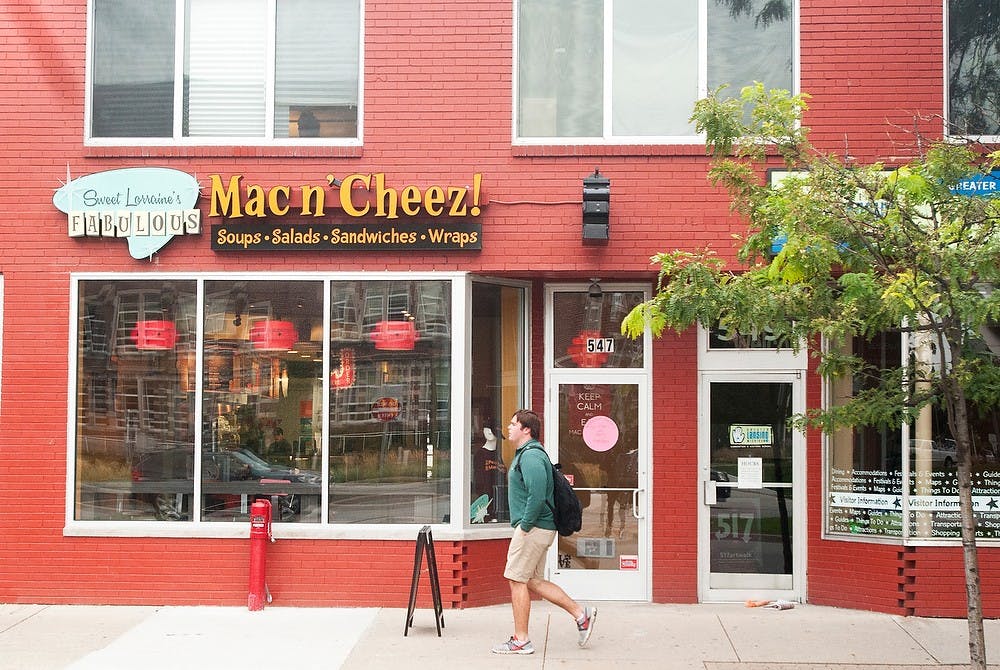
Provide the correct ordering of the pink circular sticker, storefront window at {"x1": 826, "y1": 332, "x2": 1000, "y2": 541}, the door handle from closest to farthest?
storefront window at {"x1": 826, "y1": 332, "x2": 1000, "y2": 541} < the door handle < the pink circular sticker

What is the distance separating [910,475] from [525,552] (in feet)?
11.3

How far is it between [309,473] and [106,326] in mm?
2180

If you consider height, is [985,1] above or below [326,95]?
above

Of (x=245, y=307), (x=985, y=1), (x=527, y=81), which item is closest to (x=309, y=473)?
(x=245, y=307)

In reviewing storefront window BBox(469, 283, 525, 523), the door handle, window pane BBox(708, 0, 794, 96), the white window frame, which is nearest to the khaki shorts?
the white window frame

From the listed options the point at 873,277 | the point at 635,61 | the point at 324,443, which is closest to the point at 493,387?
the point at 324,443

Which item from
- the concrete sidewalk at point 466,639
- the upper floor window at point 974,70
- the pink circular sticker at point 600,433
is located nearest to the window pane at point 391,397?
the concrete sidewalk at point 466,639

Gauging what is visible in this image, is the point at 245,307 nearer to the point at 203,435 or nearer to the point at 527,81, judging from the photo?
the point at 203,435

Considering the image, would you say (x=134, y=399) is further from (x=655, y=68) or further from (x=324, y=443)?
(x=655, y=68)

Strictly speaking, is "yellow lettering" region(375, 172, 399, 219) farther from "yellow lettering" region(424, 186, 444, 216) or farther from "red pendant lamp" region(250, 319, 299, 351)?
"red pendant lamp" region(250, 319, 299, 351)

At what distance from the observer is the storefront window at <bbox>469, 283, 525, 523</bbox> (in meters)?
9.38

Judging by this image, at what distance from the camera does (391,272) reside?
30.2 feet

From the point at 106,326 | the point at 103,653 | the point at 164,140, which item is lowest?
the point at 103,653

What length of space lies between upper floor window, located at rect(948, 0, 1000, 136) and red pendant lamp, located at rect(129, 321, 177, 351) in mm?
6910
